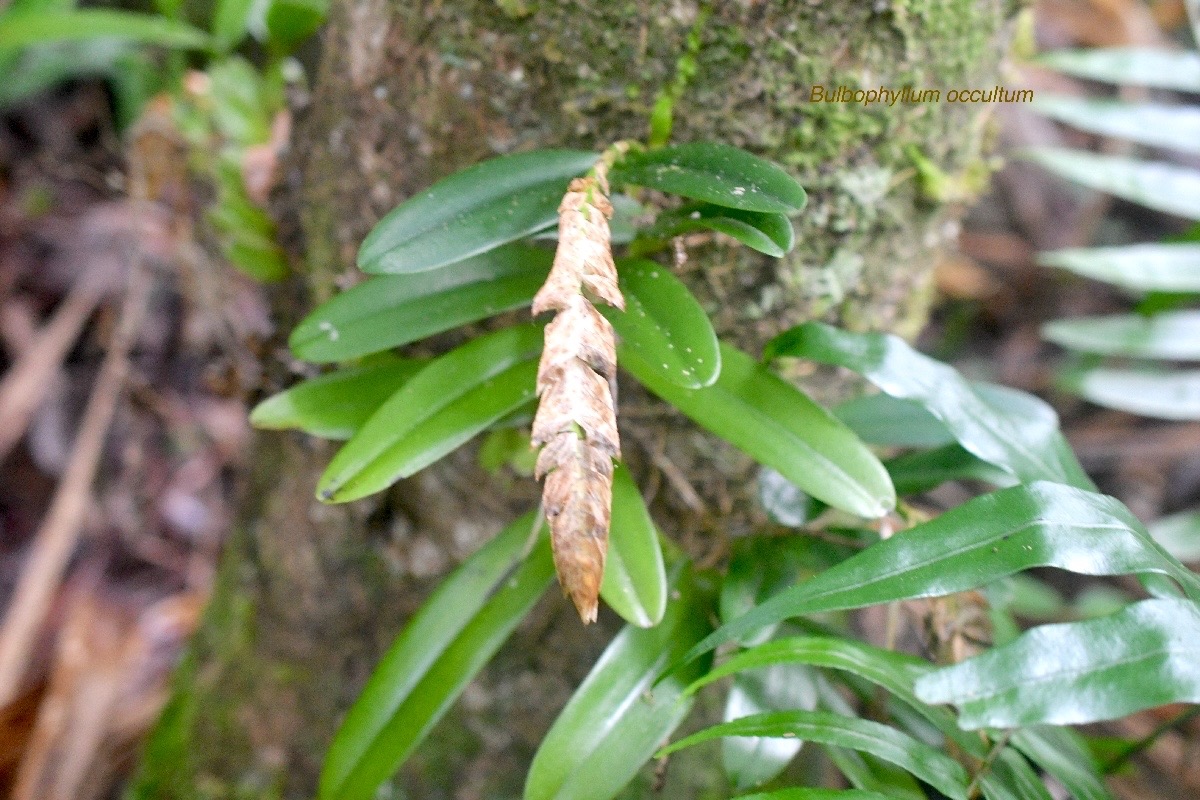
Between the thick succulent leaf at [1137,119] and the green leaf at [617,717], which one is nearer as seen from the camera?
the green leaf at [617,717]

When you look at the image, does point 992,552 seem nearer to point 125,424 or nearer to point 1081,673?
point 1081,673

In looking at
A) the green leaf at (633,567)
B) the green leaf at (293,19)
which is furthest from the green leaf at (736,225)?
the green leaf at (293,19)

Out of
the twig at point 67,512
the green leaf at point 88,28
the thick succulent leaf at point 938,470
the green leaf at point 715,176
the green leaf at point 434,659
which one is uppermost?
the green leaf at point 715,176

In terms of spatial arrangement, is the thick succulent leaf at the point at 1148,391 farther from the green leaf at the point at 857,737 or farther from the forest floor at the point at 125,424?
the green leaf at the point at 857,737

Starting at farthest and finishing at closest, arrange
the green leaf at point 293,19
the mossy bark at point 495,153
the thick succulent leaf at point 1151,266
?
1. the thick succulent leaf at point 1151,266
2. the green leaf at point 293,19
3. the mossy bark at point 495,153

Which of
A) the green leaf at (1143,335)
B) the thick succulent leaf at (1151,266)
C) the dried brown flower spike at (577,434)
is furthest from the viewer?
the green leaf at (1143,335)

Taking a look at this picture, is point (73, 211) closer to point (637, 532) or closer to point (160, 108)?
point (160, 108)

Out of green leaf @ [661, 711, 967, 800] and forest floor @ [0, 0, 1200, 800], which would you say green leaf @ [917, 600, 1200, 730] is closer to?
green leaf @ [661, 711, 967, 800]

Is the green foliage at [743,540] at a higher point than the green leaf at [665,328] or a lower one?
lower
